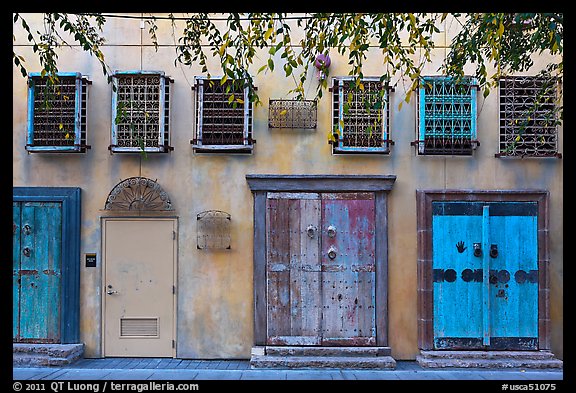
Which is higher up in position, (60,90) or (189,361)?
(60,90)

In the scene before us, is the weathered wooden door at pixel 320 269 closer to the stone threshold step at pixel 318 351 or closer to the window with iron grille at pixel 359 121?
the stone threshold step at pixel 318 351

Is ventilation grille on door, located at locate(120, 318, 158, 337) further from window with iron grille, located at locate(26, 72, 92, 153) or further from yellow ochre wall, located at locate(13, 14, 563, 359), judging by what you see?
window with iron grille, located at locate(26, 72, 92, 153)

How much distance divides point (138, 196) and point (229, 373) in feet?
9.64

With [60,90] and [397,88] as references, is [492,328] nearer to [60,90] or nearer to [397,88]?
[397,88]

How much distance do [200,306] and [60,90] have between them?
12.8 ft

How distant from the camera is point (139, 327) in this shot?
28.5 feet

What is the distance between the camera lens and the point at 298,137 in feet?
28.8

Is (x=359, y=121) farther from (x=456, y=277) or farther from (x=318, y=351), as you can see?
(x=318, y=351)

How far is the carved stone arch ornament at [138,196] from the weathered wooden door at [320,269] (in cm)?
162

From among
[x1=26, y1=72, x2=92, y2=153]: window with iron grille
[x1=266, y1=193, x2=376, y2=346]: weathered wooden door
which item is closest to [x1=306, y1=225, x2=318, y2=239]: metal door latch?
[x1=266, y1=193, x2=376, y2=346]: weathered wooden door

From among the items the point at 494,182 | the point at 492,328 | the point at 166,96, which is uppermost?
the point at 166,96

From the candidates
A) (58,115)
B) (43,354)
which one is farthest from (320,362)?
(58,115)

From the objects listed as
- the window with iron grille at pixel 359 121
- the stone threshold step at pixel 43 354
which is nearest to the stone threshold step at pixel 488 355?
the window with iron grille at pixel 359 121

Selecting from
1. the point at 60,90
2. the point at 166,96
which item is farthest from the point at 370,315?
the point at 60,90
